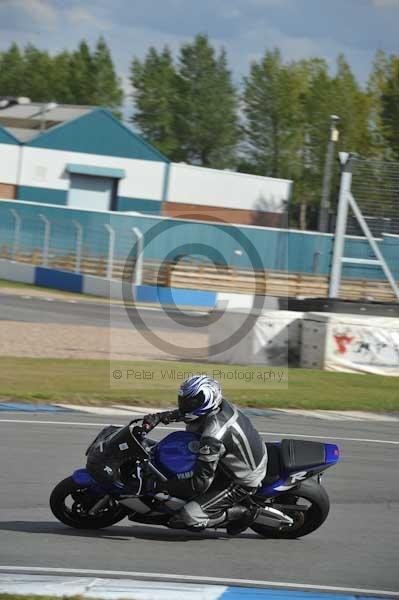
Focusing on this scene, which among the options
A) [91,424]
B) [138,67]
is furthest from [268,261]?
[138,67]

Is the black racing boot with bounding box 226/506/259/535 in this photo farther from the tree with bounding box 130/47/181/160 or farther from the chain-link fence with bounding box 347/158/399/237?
the tree with bounding box 130/47/181/160

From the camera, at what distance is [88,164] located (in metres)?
52.4

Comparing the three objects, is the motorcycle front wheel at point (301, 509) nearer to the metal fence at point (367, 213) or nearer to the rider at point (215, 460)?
the rider at point (215, 460)

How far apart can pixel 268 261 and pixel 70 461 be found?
29293 mm

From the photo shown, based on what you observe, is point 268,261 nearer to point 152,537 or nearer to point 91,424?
point 91,424

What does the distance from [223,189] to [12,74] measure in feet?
182

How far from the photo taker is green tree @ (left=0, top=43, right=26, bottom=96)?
336 ft

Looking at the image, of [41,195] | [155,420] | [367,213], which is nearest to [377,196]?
[367,213]

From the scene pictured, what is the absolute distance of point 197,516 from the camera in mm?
7426

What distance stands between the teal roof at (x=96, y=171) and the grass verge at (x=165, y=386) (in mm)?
33817

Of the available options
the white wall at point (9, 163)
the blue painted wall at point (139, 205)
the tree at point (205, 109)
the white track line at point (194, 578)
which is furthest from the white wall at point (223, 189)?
the white track line at point (194, 578)

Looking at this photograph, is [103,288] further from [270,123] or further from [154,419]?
[270,123]

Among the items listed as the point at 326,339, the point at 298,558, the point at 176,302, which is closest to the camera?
the point at 298,558

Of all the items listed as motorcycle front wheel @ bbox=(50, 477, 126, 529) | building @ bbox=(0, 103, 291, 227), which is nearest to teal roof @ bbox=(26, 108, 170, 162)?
building @ bbox=(0, 103, 291, 227)
